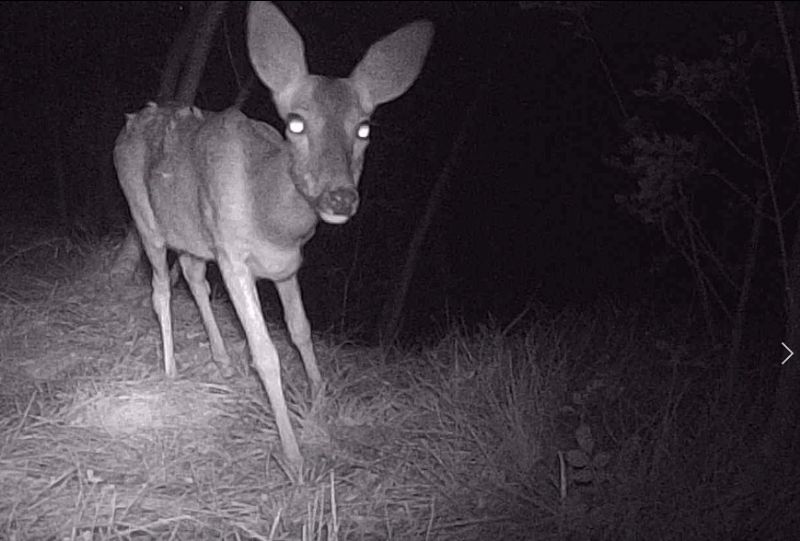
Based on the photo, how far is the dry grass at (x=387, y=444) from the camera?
14.2 ft

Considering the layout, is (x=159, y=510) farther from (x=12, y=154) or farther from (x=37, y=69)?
(x=12, y=154)

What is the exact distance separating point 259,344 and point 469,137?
323 cm

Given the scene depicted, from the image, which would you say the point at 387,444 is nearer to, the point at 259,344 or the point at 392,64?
the point at 259,344

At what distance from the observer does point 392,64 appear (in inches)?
197

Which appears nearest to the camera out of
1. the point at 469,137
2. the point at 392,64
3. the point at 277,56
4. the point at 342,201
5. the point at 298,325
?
the point at 342,201

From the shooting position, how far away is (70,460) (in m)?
4.88

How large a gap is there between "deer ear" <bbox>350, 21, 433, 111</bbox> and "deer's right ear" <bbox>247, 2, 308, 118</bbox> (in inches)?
10.2

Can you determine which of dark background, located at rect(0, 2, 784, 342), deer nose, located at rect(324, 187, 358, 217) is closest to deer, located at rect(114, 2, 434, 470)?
deer nose, located at rect(324, 187, 358, 217)

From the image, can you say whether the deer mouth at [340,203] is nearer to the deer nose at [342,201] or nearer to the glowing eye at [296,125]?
the deer nose at [342,201]

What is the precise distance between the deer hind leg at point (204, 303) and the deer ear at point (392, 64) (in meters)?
1.92

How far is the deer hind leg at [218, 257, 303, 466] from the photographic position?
4.99m

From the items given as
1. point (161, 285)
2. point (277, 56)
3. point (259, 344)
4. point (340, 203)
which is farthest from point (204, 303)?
point (340, 203)

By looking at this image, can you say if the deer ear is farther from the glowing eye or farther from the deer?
the glowing eye

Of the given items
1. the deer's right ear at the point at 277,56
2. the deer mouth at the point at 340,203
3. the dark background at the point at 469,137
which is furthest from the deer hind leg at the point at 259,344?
the dark background at the point at 469,137
